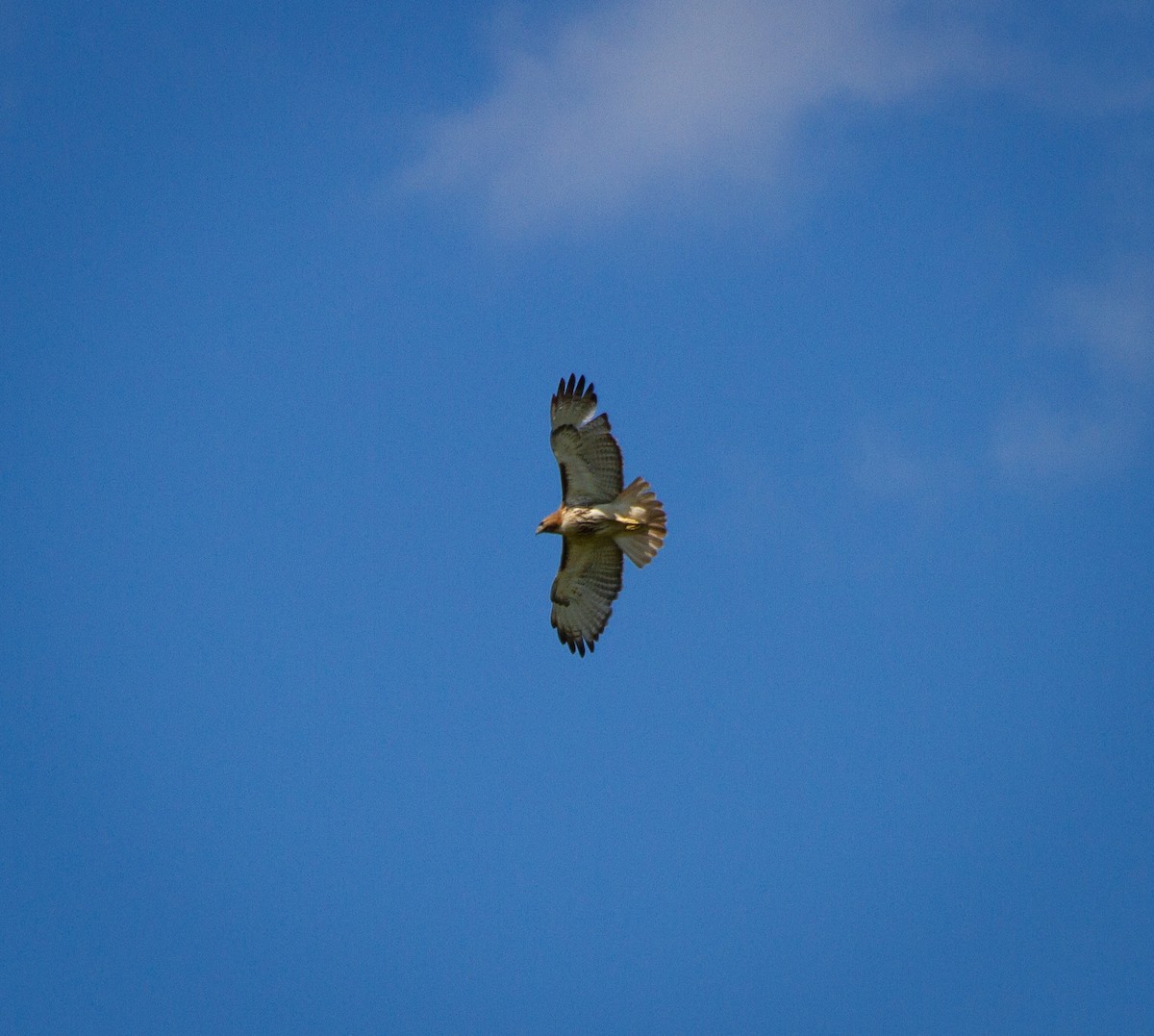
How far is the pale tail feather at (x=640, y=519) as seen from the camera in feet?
57.5

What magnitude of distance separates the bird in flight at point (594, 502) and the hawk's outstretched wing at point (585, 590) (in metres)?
0.01

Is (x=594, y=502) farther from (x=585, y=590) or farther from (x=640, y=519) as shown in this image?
(x=585, y=590)

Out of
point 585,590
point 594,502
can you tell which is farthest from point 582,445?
point 585,590

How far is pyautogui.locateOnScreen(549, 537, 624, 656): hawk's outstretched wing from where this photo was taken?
18031 mm

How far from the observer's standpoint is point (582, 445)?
17.4 metres

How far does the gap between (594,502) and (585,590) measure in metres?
1.26

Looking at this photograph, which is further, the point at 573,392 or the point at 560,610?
the point at 560,610

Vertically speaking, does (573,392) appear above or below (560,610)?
above

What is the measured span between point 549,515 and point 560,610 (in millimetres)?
1429

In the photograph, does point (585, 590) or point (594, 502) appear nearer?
point (594, 502)

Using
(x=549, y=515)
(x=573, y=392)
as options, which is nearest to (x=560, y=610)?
(x=549, y=515)

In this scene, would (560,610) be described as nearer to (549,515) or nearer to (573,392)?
(549,515)

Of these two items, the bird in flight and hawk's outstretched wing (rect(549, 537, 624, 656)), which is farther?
hawk's outstretched wing (rect(549, 537, 624, 656))

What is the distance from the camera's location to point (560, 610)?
18609mm
